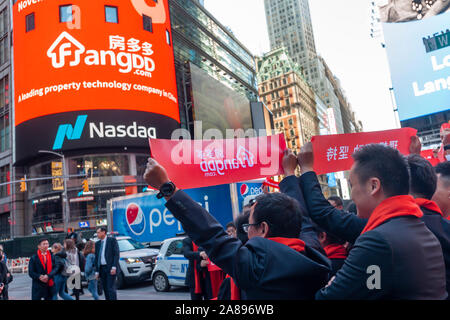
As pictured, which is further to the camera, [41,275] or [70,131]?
[70,131]

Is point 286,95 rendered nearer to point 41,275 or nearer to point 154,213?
point 154,213

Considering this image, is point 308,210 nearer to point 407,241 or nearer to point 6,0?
point 407,241

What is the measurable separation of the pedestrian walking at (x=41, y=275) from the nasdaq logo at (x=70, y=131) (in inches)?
1108

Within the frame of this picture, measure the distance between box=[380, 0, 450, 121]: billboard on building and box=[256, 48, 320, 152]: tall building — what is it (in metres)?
70.1

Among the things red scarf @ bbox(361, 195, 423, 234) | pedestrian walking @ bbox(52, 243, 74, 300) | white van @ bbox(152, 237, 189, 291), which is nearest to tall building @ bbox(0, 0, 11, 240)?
white van @ bbox(152, 237, 189, 291)

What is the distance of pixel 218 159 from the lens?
5.06 meters

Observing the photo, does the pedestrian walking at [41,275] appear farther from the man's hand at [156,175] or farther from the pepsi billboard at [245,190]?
the man's hand at [156,175]

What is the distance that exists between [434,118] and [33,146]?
116 ft

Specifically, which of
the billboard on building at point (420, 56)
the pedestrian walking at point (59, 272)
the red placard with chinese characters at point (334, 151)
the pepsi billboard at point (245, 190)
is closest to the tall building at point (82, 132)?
the pepsi billboard at point (245, 190)

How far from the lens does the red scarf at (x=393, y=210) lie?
1685 millimetres

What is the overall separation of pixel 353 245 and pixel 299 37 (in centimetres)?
15644

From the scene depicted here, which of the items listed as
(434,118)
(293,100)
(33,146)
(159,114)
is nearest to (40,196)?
(33,146)

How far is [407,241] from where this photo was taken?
5.24ft

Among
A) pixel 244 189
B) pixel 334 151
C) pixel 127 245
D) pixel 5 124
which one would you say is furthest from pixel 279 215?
pixel 5 124
